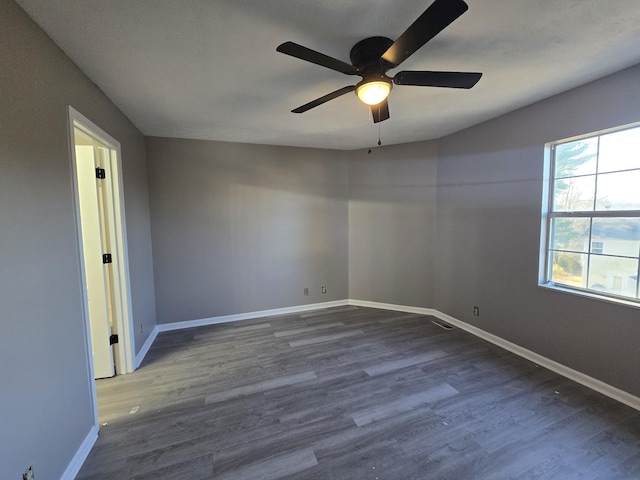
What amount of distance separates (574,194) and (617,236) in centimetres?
49

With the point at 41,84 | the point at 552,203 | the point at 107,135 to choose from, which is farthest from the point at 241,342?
the point at 552,203

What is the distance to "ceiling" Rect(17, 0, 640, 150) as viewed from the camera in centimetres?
133

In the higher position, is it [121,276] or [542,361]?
[121,276]

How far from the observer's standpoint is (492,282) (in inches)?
120

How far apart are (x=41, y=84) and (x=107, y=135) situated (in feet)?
2.82

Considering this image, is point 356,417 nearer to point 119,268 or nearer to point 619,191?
point 119,268

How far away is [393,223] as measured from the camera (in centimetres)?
402

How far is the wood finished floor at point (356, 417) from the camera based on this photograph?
154 cm

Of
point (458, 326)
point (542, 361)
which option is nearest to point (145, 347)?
point (458, 326)

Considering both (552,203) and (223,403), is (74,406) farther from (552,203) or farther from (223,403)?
(552,203)

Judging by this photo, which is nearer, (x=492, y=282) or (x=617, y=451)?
(x=617, y=451)

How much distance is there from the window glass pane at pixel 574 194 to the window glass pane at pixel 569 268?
0.44 meters

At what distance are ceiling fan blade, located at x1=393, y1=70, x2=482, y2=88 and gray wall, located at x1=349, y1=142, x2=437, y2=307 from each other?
2.34 metres

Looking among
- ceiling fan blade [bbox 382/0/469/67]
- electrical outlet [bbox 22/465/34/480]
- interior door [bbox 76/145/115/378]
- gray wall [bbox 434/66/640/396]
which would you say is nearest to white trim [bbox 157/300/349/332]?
interior door [bbox 76/145/115/378]
